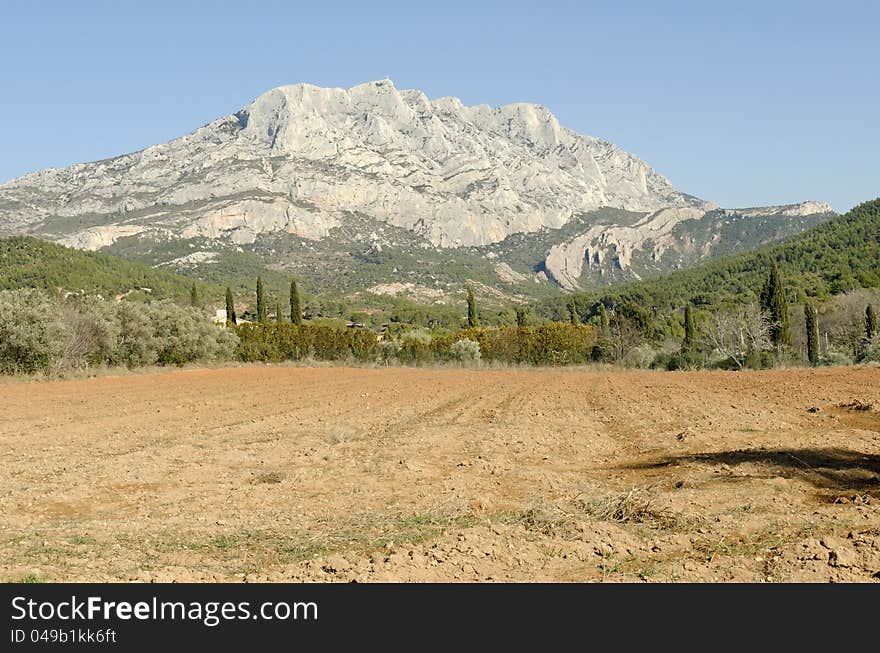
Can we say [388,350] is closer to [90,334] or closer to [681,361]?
[90,334]

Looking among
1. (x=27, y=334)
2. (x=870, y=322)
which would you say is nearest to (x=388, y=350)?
(x=27, y=334)

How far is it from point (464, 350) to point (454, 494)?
63.5 m

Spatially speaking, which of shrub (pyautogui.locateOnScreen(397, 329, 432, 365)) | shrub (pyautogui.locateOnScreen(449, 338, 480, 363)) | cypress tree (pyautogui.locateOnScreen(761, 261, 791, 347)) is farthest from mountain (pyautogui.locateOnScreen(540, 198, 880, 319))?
shrub (pyautogui.locateOnScreen(397, 329, 432, 365))

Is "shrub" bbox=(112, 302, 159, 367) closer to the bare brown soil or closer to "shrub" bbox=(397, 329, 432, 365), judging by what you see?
"shrub" bbox=(397, 329, 432, 365)

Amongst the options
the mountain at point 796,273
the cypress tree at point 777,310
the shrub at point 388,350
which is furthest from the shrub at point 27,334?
the mountain at point 796,273

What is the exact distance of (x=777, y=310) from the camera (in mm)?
59500

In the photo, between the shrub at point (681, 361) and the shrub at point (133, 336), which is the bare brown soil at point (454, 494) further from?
the shrub at point (133, 336)

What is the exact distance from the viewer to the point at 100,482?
38.9ft

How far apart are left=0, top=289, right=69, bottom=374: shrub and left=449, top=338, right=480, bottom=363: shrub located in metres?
37.5

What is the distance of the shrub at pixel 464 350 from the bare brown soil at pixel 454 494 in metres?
50.4

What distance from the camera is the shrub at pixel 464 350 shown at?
7344cm

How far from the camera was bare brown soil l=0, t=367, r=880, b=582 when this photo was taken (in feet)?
22.6
